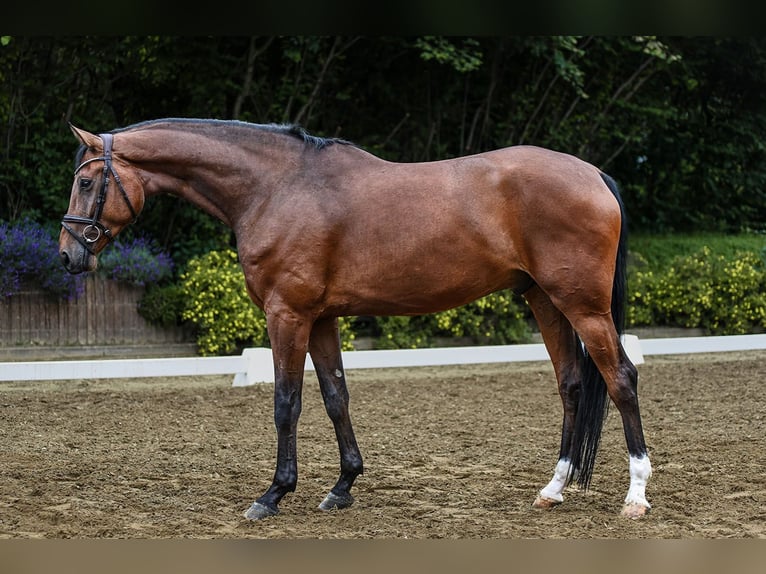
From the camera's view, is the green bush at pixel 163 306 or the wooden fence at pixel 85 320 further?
the green bush at pixel 163 306

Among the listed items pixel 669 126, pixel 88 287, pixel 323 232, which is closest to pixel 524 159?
pixel 323 232

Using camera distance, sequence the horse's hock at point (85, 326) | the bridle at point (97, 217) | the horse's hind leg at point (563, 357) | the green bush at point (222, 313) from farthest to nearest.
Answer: the horse's hock at point (85, 326), the green bush at point (222, 313), the horse's hind leg at point (563, 357), the bridle at point (97, 217)

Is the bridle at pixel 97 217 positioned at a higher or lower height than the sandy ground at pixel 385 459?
higher

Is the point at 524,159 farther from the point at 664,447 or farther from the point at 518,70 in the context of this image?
the point at 518,70

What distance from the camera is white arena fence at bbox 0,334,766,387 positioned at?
25.4 ft

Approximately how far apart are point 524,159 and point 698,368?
548cm

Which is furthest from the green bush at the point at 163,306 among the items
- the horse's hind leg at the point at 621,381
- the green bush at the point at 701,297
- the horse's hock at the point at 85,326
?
the horse's hind leg at the point at 621,381

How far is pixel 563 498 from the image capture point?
4723mm

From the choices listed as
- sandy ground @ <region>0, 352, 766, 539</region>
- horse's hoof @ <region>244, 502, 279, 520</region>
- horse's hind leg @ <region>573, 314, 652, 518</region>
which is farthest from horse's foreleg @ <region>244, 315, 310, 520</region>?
horse's hind leg @ <region>573, 314, 652, 518</region>

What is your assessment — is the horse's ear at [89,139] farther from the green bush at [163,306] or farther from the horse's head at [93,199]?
the green bush at [163,306]

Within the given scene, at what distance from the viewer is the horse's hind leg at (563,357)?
4.69 m

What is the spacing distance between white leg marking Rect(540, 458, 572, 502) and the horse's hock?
665 cm

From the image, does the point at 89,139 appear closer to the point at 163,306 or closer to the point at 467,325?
the point at 163,306

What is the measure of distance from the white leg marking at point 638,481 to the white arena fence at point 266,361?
3.82m
